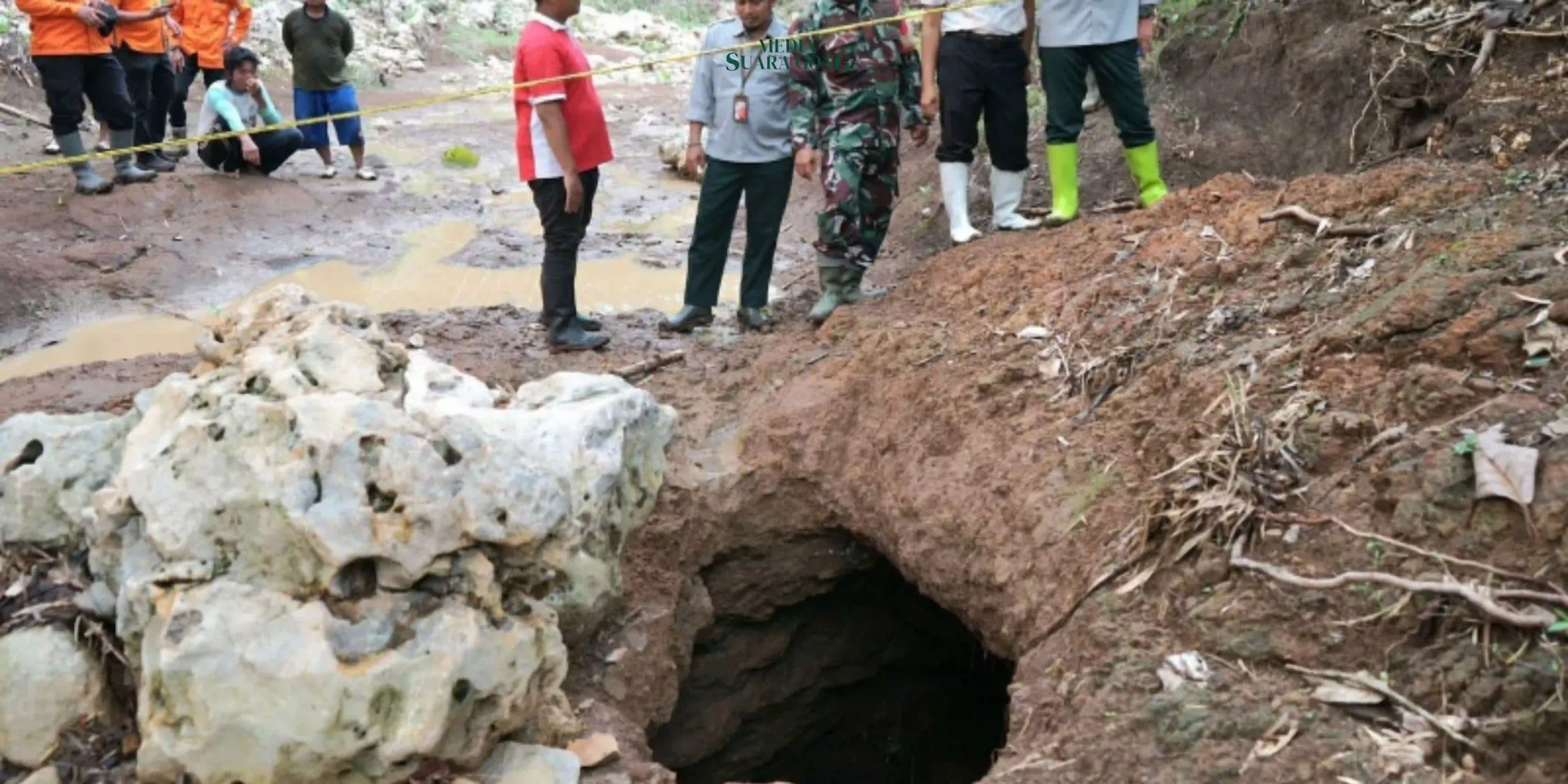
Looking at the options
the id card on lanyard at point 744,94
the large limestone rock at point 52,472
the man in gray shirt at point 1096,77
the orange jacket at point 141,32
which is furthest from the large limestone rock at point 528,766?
the orange jacket at point 141,32

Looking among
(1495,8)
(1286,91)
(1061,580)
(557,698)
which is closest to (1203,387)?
(1061,580)

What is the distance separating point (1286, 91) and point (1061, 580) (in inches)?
154

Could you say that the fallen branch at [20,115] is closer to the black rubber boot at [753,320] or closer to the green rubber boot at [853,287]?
the black rubber boot at [753,320]

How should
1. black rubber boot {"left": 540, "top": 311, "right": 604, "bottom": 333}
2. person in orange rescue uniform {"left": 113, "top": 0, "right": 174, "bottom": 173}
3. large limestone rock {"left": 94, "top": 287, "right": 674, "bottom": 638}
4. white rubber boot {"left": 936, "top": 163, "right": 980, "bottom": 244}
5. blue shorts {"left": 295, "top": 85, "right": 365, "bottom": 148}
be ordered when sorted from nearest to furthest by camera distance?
large limestone rock {"left": 94, "top": 287, "right": 674, "bottom": 638} < white rubber boot {"left": 936, "top": 163, "right": 980, "bottom": 244} < black rubber boot {"left": 540, "top": 311, "right": 604, "bottom": 333} < person in orange rescue uniform {"left": 113, "top": 0, "right": 174, "bottom": 173} < blue shorts {"left": 295, "top": 85, "right": 365, "bottom": 148}

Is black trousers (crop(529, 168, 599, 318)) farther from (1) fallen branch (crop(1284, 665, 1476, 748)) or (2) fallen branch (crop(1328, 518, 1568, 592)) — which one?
(1) fallen branch (crop(1284, 665, 1476, 748))

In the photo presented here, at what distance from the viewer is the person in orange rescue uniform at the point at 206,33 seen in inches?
366

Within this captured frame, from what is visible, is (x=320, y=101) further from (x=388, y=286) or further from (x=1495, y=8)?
(x=1495, y=8)

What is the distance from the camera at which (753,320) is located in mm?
5684

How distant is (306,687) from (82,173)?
22.2ft

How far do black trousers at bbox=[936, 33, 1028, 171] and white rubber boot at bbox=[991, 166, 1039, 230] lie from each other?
0.05 metres

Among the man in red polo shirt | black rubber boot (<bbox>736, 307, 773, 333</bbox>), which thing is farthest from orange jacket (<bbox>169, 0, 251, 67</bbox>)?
black rubber boot (<bbox>736, 307, 773, 333</bbox>)

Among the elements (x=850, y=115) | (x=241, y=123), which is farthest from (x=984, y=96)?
(x=241, y=123)

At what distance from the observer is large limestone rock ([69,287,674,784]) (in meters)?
2.80

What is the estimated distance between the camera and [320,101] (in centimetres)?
921
